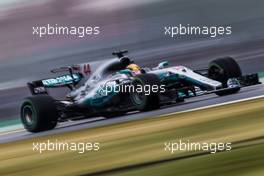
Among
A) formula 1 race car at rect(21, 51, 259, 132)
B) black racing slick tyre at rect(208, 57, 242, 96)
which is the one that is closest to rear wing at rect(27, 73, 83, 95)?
formula 1 race car at rect(21, 51, 259, 132)

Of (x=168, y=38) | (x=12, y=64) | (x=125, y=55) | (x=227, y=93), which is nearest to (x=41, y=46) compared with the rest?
(x=12, y=64)

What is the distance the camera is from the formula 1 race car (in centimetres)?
526

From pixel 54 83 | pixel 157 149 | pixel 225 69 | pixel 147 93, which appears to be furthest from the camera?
pixel 225 69

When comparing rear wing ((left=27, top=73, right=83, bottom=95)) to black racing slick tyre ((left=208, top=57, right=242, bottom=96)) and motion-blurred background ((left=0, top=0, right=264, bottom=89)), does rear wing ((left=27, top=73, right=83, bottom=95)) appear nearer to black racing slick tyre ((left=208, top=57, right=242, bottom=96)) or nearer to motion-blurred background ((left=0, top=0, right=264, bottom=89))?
motion-blurred background ((left=0, top=0, right=264, bottom=89))

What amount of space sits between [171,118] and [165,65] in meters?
0.55

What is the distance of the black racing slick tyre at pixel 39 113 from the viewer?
17.1 ft

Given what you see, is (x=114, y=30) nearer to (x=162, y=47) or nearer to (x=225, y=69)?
(x=162, y=47)

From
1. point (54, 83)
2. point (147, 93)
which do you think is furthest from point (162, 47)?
point (54, 83)

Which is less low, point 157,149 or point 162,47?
point 162,47

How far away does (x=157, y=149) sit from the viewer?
15.6 ft

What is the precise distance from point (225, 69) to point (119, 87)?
94 cm

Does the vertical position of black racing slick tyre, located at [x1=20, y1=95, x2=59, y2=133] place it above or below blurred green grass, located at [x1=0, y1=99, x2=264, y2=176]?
above

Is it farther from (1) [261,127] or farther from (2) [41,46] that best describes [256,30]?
(2) [41,46]

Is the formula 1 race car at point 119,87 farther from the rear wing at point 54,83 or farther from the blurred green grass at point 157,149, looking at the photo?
the blurred green grass at point 157,149
